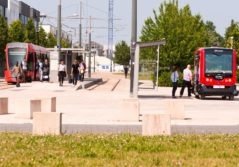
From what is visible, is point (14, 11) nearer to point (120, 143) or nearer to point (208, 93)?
point (208, 93)

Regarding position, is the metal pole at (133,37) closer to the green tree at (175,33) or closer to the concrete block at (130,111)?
the concrete block at (130,111)

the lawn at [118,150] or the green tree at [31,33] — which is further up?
the green tree at [31,33]

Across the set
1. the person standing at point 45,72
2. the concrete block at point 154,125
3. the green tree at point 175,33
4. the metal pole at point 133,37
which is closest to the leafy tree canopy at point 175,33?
the green tree at point 175,33

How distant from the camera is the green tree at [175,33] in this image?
59.7 metres

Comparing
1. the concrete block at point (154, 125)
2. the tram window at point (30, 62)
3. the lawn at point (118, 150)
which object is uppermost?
the tram window at point (30, 62)

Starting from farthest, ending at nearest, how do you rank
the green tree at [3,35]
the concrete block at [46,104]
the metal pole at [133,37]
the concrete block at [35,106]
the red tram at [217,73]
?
the green tree at [3,35] → the red tram at [217,73] → the metal pole at [133,37] → the concrete block at [46,104] → the concrete block at [35,106]

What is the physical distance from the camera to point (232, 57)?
35.9 meters

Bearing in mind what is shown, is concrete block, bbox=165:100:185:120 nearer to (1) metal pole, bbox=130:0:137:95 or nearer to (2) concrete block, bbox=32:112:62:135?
(2) concrete block, bbox=32:112:62:135

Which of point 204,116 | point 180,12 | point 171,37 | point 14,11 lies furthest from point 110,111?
point 14,11

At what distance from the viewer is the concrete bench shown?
68.4 ft

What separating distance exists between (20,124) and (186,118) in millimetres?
5653

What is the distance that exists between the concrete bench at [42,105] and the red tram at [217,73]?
48.8ft

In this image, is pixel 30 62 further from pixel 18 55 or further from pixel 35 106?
pixel 35 106

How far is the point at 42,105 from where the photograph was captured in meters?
21.6
